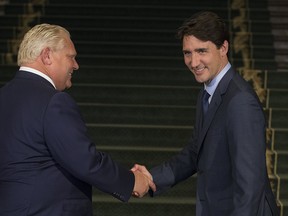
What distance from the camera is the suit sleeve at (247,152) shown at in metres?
2.39

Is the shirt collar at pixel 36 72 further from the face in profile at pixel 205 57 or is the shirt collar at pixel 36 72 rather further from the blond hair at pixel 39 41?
the face in profile at pixel 205 57

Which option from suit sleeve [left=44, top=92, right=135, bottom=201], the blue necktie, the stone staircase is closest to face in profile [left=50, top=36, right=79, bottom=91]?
suit sleeve [left=44, top=92, right=135, bottom=201]

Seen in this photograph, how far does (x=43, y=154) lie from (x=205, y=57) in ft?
2.17

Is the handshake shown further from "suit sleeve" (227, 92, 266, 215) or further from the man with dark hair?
"suit sleeve" (227, 92, 266, 215)

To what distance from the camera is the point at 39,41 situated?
2.47 m

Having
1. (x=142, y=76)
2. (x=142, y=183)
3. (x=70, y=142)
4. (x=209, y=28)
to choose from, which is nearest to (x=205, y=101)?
(x=209, y=28)

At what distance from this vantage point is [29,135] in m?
2.44

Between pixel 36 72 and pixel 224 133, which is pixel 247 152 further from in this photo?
pixel 36 72

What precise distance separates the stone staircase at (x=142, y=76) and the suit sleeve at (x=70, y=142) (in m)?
2.56

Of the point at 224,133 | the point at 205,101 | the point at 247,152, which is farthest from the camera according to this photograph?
the point at 205,101

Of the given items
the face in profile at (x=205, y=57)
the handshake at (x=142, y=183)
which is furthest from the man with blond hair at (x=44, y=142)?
the face in profile at (x=205, y=57)

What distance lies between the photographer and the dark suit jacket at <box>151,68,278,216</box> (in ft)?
7.85

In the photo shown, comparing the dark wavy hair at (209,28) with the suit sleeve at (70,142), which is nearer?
the suit sleeve at (70,142)

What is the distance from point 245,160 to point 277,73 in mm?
4069
